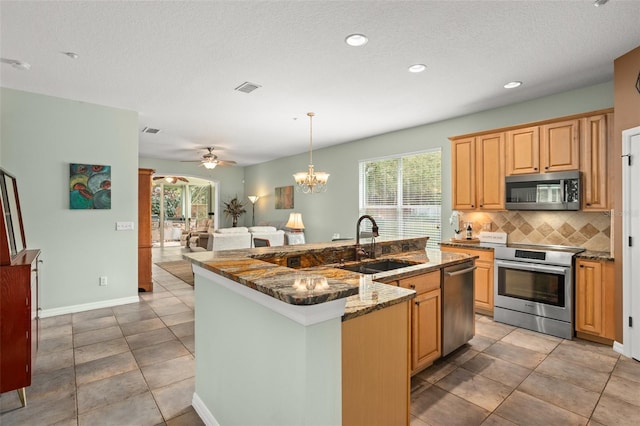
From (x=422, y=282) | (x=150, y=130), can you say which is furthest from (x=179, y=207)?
(x=422, y=282)

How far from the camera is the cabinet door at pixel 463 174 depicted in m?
4.36

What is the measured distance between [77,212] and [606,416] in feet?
18.4

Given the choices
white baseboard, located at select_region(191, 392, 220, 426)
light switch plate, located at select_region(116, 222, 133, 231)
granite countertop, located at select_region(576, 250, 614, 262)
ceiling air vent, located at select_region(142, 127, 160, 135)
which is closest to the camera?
white baseboard, located at select_region(191, 392, 220, 426)

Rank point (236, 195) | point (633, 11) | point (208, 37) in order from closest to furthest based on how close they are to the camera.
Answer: point (633, 11) < point (208, 37) < point (236, 195)

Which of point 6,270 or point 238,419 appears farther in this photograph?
point 6,270

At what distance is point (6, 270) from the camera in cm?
214

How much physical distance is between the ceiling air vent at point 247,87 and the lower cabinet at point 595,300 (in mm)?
3948

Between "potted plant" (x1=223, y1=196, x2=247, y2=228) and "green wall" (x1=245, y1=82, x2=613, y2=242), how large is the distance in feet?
1.87

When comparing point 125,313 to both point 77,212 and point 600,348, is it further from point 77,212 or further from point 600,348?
point 600,348

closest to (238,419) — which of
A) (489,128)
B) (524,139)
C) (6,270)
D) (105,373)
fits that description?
(105,373)

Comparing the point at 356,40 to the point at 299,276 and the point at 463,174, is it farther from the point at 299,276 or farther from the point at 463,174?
the point at 463,174

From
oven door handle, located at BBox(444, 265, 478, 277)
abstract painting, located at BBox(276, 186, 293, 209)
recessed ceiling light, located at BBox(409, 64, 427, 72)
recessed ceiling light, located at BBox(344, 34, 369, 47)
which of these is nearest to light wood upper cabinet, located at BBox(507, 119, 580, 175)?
recessed ceiling light, located at BBox(409, 64, 427, 72)

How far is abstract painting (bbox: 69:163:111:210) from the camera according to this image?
4145 millimetres

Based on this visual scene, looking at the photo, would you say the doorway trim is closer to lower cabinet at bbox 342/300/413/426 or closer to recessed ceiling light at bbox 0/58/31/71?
lower cabinet at bbox 342/300/413/426
